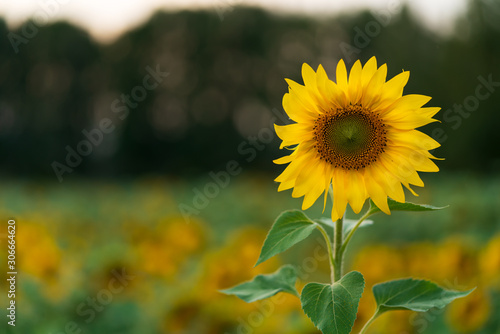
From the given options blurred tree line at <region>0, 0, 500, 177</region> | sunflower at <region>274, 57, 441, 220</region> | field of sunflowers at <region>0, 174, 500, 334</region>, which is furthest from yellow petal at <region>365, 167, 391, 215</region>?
blurred tree line at <region>0, 0, 500, 177</region>

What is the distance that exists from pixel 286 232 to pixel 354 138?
0.96 feet

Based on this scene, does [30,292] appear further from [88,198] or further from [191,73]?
[191,73]

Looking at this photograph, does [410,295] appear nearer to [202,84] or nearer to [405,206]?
[405,206]

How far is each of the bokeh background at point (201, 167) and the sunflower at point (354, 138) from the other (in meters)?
0.38

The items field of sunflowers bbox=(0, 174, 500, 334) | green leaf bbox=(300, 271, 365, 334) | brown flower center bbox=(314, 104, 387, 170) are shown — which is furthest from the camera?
field of sunflowers bbox=(0, 174, 500, 334)

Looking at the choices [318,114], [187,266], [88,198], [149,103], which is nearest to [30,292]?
[187,266]

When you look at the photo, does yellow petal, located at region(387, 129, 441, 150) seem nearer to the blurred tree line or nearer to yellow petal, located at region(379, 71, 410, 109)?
yellow petal, located at region(379, 71, 410, 109)

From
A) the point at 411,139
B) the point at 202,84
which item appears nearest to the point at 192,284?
the point at 411,139

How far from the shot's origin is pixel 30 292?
255 cm

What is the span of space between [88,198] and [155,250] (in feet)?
16.9

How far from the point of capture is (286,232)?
110cm

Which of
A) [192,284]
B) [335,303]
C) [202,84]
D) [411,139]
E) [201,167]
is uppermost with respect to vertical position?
[202,84]

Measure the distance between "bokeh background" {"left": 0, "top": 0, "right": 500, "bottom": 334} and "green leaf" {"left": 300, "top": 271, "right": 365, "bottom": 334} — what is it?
0.72 metres

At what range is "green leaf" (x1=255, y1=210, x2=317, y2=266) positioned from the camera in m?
1.06
